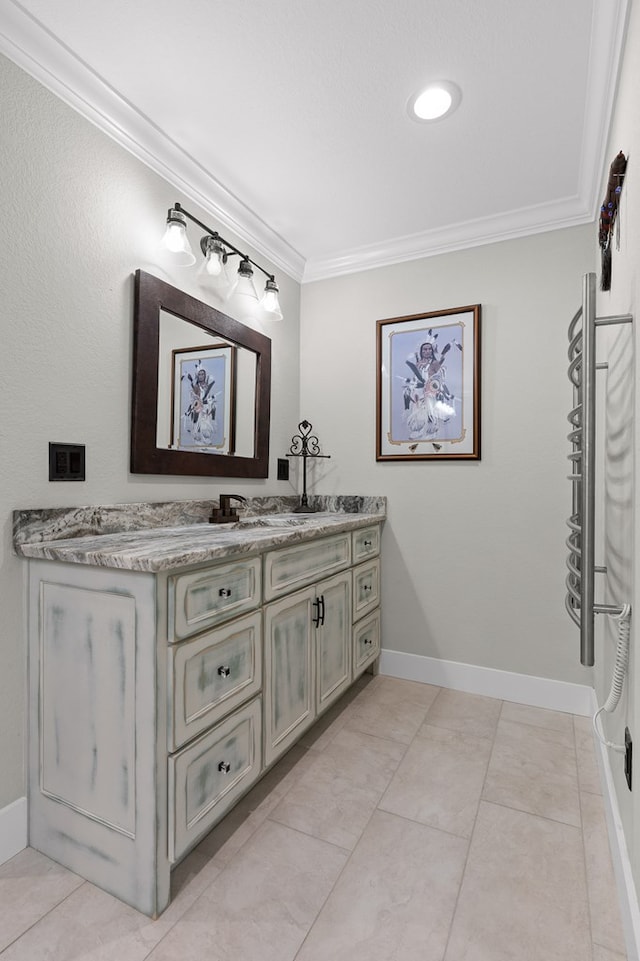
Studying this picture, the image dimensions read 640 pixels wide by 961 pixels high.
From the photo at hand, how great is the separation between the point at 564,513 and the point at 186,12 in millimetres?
2310

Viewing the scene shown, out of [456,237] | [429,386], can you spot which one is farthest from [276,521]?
[456,237]

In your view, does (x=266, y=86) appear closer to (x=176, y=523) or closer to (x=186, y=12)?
(x=186, y=12)

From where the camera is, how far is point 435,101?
1656 millimetres

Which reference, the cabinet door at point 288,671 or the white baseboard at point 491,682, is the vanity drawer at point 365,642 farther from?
the cabinet door at point 288,671

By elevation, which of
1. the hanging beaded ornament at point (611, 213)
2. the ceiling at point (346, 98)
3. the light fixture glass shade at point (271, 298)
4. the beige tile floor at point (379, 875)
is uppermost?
the ceiling at point (346, 98)

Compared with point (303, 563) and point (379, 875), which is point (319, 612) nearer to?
point (303, 563)

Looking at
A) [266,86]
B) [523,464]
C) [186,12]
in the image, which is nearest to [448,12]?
[266,86]

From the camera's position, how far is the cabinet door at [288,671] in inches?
61.6

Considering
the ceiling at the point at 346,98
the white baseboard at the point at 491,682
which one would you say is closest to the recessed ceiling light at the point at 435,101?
the ceiling at the point at 346,98

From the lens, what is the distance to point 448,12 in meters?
1.35

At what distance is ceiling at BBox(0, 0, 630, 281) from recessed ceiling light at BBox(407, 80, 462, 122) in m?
0.03

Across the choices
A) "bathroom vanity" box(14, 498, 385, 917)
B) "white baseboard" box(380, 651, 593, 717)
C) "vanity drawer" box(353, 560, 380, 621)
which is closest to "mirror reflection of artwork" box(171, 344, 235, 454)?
"bathroom vanity" box(14, 498, 385, 917)

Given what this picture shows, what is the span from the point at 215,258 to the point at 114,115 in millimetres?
569

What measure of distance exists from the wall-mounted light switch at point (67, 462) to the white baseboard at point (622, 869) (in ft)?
5.98
